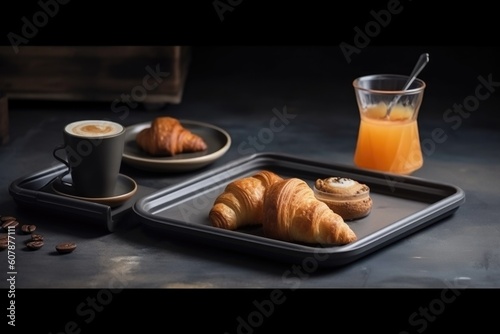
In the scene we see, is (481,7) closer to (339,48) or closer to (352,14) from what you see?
(352,14)

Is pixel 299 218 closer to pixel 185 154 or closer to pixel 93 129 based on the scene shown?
pixel 93 129

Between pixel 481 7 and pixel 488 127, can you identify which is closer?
pixel 481 7

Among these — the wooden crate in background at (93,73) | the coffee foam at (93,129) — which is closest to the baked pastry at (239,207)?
the coffee foam at (93,129)

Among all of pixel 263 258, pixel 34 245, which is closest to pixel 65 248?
pixel 34 245

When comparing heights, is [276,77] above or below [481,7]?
below

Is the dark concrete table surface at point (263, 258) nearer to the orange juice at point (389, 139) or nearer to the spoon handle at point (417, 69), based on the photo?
the orange juice at point (389, 139)
